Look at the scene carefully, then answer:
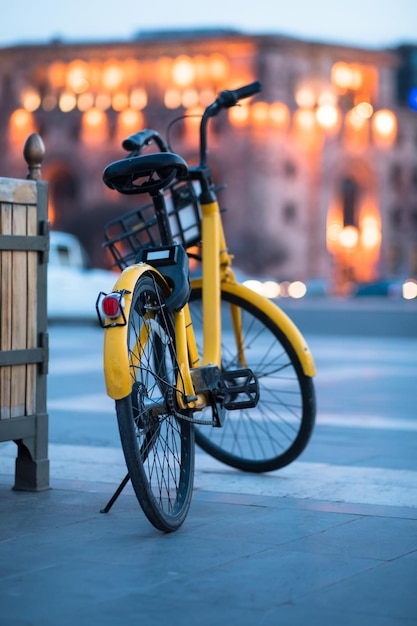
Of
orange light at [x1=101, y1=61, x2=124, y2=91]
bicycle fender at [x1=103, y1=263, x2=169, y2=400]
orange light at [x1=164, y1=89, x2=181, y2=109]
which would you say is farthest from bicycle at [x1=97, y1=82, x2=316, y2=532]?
orange light at [x1=101, y1=61, x2=124, y2=91]

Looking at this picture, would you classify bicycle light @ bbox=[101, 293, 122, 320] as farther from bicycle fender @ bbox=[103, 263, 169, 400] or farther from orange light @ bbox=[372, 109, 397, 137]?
orange light @ bbox=[372, 109, 397, 137]

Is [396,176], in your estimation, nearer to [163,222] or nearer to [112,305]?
[163,222]

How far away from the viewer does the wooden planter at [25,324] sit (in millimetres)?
5312

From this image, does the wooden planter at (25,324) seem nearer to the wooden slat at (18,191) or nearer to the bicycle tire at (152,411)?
the wooden slat at (18,191)

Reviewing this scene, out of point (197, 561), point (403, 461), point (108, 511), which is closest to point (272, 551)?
point (197, 561)

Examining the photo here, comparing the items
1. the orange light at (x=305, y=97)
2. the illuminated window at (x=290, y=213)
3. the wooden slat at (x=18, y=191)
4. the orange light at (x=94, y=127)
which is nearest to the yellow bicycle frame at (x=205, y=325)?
the wooden slat at (x=18, y=191)

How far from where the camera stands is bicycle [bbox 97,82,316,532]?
431 centimetres

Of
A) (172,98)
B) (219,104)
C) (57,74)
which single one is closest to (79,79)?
(57,74)

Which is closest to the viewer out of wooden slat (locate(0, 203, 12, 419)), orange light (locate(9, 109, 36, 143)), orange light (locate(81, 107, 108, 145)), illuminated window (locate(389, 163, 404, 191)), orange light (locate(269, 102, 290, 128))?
wooden slat (locate(0, 203, 12, 419))

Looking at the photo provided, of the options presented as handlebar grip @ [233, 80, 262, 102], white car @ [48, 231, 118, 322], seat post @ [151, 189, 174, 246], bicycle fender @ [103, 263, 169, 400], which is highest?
handlebar grip @ [233, 80, 262, 102]

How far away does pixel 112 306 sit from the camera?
4.27 metres

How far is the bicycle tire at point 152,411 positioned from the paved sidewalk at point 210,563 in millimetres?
129

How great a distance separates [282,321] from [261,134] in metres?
90.2

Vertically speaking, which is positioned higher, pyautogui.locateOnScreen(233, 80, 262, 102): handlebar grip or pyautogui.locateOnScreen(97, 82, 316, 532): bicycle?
pyautogui.locateOnScreen(233, 80, 262, 102): handlebar grip
